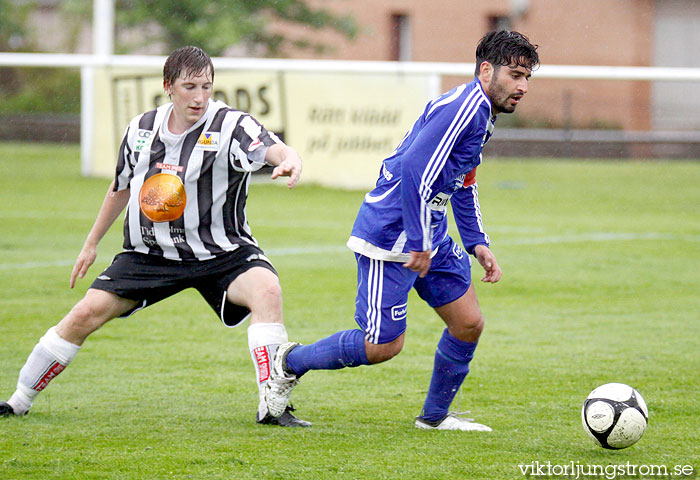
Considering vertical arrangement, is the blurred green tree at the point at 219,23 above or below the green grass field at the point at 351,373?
above

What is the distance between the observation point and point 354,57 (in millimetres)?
31922

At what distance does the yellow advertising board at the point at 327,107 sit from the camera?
18.2 metres

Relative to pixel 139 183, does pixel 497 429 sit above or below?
below

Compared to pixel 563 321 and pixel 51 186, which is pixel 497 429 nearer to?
pixel 563 321

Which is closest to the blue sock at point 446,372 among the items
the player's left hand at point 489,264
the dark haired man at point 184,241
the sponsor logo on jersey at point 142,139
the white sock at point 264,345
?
the player's left hand at point 489,264

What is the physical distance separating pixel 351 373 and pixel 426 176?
7.03ft

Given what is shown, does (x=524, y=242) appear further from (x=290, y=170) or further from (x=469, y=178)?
(x=290, y=170)

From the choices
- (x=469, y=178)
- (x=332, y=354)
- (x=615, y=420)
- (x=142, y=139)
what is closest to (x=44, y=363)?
(x=142, y=139)

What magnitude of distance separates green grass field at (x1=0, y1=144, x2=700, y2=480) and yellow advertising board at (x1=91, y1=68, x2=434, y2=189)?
4.78m

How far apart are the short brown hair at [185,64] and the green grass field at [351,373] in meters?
1.58

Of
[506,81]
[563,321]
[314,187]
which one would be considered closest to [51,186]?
[314,187]

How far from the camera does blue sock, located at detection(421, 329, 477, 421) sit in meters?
5.00

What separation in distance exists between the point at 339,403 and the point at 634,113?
1094 inches

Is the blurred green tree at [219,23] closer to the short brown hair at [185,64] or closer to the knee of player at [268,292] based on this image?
the short brown hair at [185,64]
